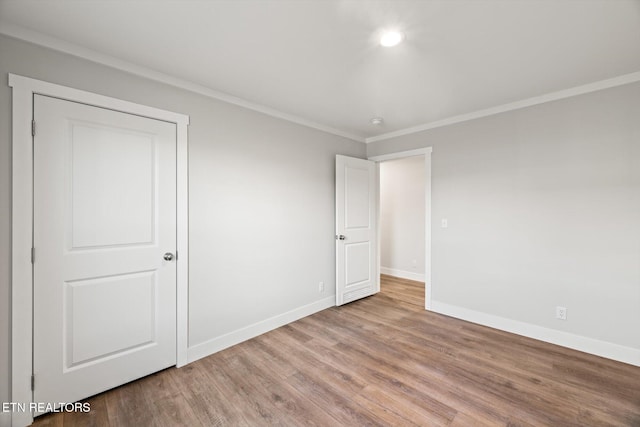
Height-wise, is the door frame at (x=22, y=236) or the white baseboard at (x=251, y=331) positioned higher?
the door frame at (x=22, y=236)

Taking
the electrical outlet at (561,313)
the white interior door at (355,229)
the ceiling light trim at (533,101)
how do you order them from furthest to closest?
1. the white interior door at (355,229)
2. the electrical outlet at (561,313)
3. the ceiling light trim at (533,101)

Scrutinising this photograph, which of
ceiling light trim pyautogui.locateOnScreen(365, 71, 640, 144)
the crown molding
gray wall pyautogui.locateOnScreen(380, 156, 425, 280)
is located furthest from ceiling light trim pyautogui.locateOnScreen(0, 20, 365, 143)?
gray wall pyautogui.locateOnScreen(380, 156, 425, 280)

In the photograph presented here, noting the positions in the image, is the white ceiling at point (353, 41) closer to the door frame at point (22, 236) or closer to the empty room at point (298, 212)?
the empty room at point (298, 212)

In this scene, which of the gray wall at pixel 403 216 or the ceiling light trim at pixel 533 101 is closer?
the ceiling light trim at pixel 533 101

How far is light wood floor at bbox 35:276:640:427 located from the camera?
172 cm

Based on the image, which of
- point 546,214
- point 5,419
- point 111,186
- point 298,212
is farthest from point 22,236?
point 546,214

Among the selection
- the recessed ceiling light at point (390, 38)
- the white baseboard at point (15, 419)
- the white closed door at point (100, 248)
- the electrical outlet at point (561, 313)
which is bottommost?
the white baseboard at point (15, 419)

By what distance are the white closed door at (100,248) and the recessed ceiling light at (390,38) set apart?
1814 mm

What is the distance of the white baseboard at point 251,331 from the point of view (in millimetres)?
2428

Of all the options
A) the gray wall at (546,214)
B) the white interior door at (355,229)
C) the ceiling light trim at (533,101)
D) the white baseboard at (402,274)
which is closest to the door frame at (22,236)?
the white interior door at (355,229)

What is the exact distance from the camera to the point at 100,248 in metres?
1.95

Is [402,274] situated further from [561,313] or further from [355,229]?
[561,313]

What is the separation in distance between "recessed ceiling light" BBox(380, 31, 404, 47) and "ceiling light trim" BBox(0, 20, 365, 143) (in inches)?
59.2

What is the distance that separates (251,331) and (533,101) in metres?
3.78
